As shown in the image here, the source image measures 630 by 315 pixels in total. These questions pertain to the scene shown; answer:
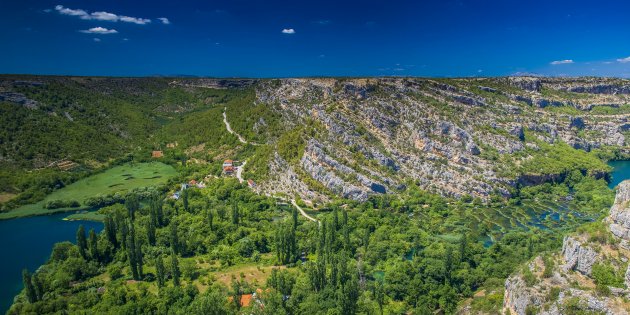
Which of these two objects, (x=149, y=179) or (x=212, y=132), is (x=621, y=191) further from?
(x=212, y=132)

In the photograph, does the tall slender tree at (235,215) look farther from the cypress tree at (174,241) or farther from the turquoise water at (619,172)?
the turquoise water at (619,172)

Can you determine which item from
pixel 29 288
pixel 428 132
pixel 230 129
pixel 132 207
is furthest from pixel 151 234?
pixel 230 129

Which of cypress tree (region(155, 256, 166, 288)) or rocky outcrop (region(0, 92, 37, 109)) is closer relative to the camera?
cypress tree (region(155, 256, 166, 288))

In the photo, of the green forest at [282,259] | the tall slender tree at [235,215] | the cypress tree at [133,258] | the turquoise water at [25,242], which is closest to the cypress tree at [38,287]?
the green forest at [282,259]

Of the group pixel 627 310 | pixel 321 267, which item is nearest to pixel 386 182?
pixel 321 267

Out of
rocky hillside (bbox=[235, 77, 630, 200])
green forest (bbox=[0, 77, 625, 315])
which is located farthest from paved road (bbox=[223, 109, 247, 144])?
rocky hillside (bbox=[235, 77, 630, 200])

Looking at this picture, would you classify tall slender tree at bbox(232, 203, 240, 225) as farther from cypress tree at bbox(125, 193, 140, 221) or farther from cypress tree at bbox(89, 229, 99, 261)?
cypress tree at bbox(89, 229, 99, 261)

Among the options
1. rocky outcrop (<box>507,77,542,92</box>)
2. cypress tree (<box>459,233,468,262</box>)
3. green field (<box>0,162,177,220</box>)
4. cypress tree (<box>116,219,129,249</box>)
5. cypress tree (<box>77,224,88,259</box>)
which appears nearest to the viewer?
cypress tree (<box>459,233,468,262</box>)
